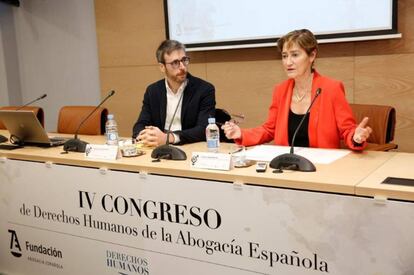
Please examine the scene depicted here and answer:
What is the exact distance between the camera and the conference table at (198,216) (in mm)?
1548

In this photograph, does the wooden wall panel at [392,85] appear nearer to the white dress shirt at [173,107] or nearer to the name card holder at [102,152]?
the white dress shirt at [173,107]

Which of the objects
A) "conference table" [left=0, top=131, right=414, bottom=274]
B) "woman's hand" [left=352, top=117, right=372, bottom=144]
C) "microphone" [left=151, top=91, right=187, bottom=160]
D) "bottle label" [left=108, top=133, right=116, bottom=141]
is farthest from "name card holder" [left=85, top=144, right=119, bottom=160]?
"woman's hand" [left=352, top=117, right=372, bottom=144]

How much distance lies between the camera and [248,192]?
5.82ft

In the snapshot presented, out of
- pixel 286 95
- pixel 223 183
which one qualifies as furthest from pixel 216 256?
pixel 286 95

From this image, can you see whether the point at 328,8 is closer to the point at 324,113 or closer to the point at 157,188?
the point at 324,113

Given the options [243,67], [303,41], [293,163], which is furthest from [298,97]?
[243,67]

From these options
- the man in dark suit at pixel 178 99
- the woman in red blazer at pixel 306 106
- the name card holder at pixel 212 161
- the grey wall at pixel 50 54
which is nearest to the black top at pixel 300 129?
the woman in red blazer at pixel 306 106

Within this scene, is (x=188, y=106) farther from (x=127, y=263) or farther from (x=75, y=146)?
(x=127, y=263)

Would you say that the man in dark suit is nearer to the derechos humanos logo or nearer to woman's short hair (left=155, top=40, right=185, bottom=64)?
woman's short hair (left=155, top=40, right=185, bottom=64)

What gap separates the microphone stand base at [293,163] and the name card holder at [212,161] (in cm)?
18

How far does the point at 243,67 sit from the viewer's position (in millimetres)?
3922

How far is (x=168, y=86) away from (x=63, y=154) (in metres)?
0.84

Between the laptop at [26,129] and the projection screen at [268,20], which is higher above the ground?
the projection screen at [268,20]

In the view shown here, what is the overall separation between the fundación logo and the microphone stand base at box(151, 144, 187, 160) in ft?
3.17
